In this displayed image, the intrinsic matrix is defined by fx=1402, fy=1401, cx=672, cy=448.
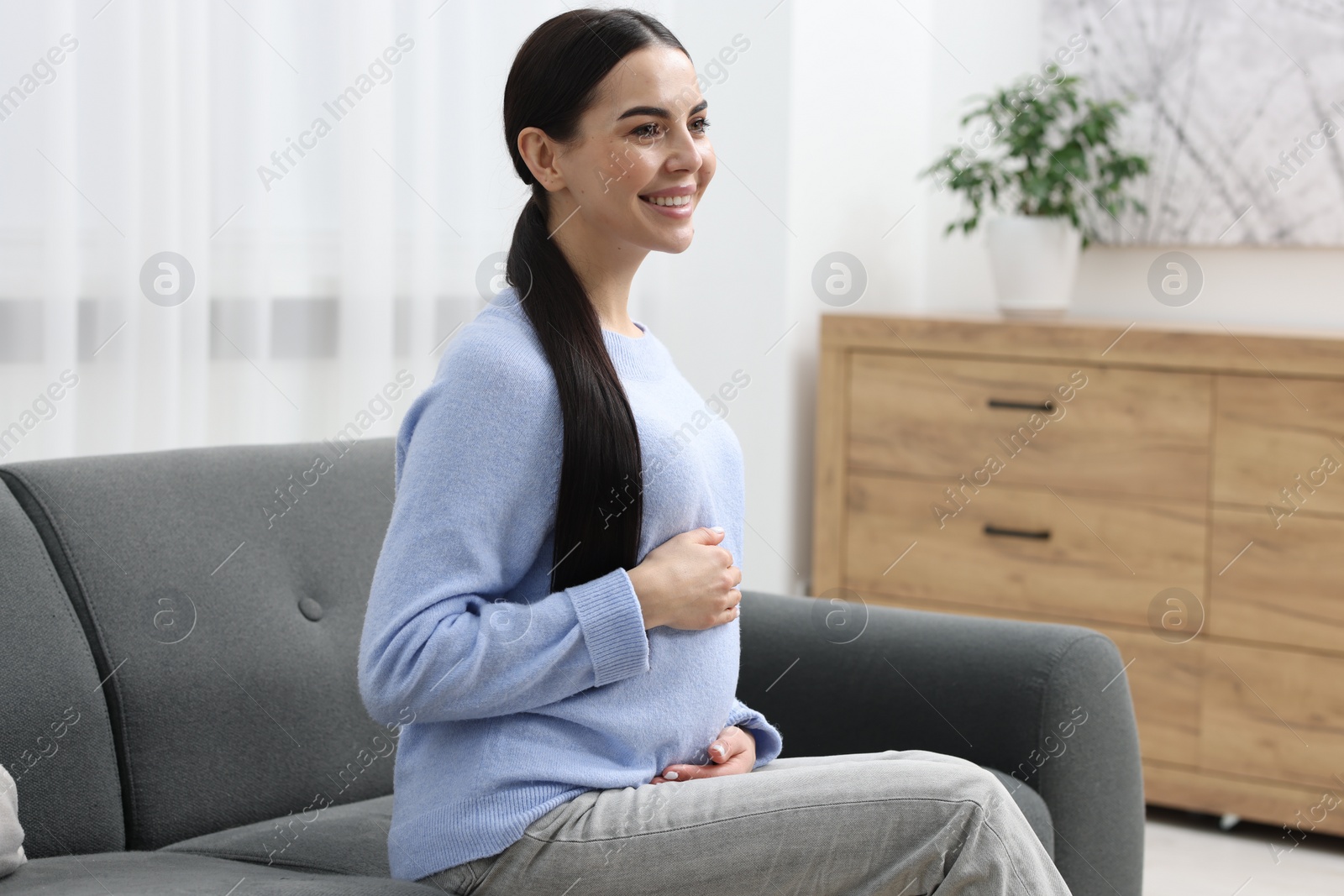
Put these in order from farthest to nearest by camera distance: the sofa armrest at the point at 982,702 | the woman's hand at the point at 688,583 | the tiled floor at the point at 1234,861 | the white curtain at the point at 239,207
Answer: the tiled floor at the point at 1234,861
the white curtain at the point at 239,207
the sofa armrest at the point at 982,702
the woman's hand at the point at 688,583

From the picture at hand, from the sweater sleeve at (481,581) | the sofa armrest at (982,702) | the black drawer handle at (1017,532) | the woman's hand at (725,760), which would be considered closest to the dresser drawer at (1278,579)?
the black drawer handle at (1017,532)

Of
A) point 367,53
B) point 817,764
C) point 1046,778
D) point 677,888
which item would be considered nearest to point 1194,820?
point 1046,778

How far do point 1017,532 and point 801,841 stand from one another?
2.04m

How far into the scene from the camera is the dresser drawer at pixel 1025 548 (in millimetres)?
3020

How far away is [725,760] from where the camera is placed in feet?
4.72

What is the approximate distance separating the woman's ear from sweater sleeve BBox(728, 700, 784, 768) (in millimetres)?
596

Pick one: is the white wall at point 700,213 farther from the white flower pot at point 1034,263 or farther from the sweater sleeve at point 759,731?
the sweater sleeve at point 759,731

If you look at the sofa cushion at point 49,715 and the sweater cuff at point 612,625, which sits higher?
the sweater cuff at point 612,625

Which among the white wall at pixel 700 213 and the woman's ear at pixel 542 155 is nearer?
the woman's ear at pixel 542 155

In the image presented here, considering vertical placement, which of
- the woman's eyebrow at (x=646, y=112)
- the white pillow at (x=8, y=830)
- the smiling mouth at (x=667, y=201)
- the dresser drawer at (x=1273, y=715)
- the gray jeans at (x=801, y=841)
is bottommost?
the dresser drawer at (x=1273, y=715)

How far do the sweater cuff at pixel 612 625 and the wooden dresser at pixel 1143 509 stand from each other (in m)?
2.00

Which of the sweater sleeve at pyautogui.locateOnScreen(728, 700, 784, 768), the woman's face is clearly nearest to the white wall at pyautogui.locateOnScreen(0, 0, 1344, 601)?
the woman's face

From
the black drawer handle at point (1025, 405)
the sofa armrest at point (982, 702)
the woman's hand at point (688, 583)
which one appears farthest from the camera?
the black drawer handle at point (1025, 405)

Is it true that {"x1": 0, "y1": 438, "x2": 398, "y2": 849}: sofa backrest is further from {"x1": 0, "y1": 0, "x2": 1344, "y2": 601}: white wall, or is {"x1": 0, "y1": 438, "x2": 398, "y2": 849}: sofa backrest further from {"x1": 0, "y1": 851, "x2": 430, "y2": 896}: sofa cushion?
{"x1": 0, "y1": 0, "x2": 1344, "y2": 601}: white wall
